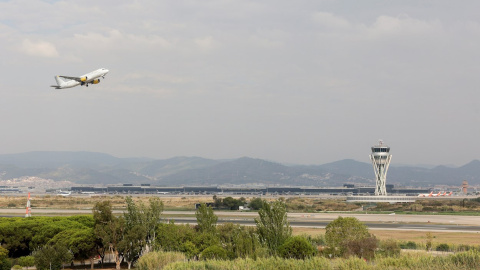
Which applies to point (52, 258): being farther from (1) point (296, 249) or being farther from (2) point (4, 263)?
(1) point (296, 249)

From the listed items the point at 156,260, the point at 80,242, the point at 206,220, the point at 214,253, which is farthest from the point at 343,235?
the point at 80,242

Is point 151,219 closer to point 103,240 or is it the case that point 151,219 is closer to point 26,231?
point 103,240

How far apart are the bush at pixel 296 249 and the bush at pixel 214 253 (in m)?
5.78

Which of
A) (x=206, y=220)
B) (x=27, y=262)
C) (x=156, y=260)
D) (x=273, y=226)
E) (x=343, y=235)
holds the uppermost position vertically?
(x=206, y=220)

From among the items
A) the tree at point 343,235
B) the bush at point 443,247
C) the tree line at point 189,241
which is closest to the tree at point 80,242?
the tree line at point 189,241

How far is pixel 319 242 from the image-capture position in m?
74.5

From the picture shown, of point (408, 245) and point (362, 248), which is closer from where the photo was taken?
point (362, 248)

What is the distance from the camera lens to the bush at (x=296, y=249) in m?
56.2

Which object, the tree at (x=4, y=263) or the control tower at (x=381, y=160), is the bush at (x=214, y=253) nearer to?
the tree at (x=4, y=263)

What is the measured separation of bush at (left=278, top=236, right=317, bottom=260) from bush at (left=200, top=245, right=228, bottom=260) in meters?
5.78

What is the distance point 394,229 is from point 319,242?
2568cm

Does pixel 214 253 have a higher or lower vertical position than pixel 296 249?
lower

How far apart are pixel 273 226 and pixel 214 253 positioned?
821cm

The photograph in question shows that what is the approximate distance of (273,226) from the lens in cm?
6244
